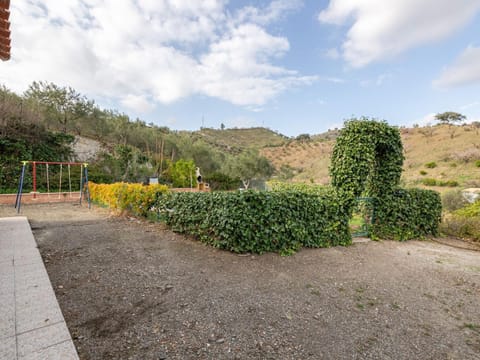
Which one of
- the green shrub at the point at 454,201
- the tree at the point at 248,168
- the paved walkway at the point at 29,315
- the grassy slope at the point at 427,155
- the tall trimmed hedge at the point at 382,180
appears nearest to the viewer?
the paved walkway at the point at 29,315

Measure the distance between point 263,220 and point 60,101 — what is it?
69.3ft

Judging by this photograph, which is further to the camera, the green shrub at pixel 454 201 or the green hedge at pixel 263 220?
the green shrub at pixel 454 201

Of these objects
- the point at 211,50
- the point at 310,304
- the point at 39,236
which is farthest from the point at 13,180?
the point at 310,304

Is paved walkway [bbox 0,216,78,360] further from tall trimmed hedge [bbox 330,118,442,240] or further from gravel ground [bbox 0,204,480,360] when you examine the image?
tall trimmed hedge [bbox 330,118,442,240]

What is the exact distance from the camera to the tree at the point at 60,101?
56.3ft

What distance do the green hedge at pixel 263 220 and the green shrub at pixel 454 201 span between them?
7.16 metres

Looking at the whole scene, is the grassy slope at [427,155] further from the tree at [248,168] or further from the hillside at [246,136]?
the hillside at [246,136]

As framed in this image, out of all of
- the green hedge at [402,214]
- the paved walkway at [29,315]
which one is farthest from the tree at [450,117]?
the paved walkway at [29,315]

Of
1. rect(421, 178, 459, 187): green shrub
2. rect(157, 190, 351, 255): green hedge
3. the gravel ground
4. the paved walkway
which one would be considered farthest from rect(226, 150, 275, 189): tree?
the paved walkway

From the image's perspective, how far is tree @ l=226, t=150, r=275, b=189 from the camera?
20.9 meters

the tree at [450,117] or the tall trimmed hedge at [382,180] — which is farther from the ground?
the tree at [450,117]

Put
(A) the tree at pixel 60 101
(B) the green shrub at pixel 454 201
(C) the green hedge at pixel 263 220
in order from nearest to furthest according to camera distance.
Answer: (C) the green hedge at pixel 263 220, (B) the green shrub at pixel 454 201, (A) the tree at pixel 60 101

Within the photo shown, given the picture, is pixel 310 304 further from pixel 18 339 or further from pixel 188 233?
pixel 188 233

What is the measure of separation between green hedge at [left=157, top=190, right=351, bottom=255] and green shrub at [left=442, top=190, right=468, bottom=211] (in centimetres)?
716
